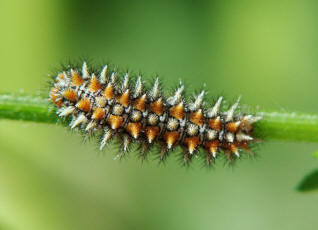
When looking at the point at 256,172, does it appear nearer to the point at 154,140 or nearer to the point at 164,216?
the point at 164,216

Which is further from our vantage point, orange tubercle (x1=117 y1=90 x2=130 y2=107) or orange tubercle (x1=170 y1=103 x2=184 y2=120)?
orange tubercle (x1=170 y1=103 x2=184 y2=120)

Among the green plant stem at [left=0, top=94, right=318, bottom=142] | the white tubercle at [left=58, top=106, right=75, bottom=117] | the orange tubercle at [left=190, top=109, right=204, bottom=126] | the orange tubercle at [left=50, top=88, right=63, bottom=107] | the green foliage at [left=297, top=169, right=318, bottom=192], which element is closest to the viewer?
the green foliage at [left=297, top=169, right=318, bottom=192]

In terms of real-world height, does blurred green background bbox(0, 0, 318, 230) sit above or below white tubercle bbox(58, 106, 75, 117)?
above

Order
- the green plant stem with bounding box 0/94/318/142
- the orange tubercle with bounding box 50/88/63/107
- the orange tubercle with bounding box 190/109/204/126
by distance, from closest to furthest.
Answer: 1. the green plant stem with bounding box 0/94/318/142
2. the orange tubercle with bounding box 50/88/63/107
3. the orange tubercle with bounding box 190/109/204/126

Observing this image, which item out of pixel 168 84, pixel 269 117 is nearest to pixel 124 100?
pixel 269 117

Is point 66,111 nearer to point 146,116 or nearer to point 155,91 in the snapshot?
point 146,116

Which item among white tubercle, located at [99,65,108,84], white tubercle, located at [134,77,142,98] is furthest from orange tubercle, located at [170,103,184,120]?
white tubercle, located at [99,65,108,84]

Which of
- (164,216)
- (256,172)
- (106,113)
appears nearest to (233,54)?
(256,172)

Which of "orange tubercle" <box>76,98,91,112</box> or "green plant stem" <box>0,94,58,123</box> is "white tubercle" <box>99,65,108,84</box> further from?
"green plant stem" <box>0,94,58,123</box>
